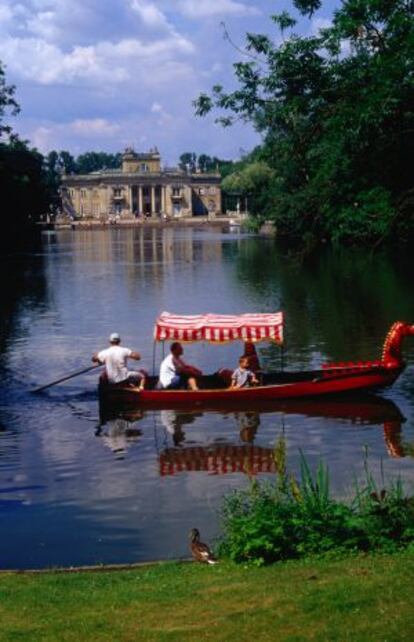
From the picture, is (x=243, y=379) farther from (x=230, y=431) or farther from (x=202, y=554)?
(x=202, y=554)

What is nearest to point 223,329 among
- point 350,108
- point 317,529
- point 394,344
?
point 394,344

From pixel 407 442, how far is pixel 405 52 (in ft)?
25.7

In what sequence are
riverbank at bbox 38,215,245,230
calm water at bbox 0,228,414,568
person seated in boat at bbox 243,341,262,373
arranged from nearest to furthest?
calm water at bbox 0,228,414,568
person seated in boat at bbox 243,341,262,373
riverbank at bbox 38,215,245,230

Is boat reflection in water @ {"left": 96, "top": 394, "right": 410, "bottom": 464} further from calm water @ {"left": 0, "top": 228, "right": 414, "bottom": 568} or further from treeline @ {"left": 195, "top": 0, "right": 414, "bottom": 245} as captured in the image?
treeline @ {"left": 195, "top": 0, "right": 414, "bottom": 245}

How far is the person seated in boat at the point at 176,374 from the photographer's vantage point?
936 inches

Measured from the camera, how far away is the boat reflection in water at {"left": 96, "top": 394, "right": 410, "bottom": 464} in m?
18.3

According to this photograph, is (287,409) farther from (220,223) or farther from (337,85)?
(220,223)

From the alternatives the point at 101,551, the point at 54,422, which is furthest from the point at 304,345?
the point at 101,551

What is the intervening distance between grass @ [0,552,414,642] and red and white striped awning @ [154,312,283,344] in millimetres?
13665

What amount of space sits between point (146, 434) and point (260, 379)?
3.94m

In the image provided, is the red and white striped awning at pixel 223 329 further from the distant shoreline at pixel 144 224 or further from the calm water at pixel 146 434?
the distant shoreline at pixel 144 224

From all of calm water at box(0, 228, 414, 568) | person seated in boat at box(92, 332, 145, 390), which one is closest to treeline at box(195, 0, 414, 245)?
calm water at box(0, 228, 414, 568)

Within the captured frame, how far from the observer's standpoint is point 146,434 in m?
21.2

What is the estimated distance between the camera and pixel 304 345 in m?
31.9
